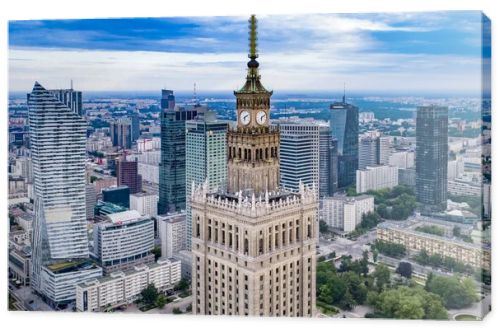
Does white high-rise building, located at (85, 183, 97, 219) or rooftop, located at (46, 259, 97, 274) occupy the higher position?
white high-rise building, located at (85, 183, 97, 219)

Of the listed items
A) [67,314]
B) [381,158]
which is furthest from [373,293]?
[67,314]

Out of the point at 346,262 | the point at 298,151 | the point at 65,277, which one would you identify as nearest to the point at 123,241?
the point at 65,277

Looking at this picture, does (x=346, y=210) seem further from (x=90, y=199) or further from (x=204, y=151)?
(x=90, y=199)

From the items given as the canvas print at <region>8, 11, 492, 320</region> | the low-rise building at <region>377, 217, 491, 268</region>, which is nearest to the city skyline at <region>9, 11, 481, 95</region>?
the canvas print at <region>8, 11, 492, 320</region>

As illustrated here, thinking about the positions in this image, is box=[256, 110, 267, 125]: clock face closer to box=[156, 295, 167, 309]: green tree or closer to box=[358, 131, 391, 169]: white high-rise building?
box=[358, 131, 391, 169]: white high-rise building

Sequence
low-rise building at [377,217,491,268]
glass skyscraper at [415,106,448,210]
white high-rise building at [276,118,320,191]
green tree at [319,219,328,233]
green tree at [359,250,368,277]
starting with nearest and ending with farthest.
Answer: low-rise building at [377,217,491,268] < glass skyscraper at [415,106,448,210] < green tree at [359,250,368,277] < green tree at [319,219,328,233] < white high-rise building at [276,118,320,191]

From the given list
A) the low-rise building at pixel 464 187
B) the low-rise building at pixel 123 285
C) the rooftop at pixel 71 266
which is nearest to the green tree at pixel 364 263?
the low-rise building at pixel 464 187

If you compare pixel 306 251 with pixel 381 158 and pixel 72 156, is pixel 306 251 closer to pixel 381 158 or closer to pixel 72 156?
pixel 381 158
